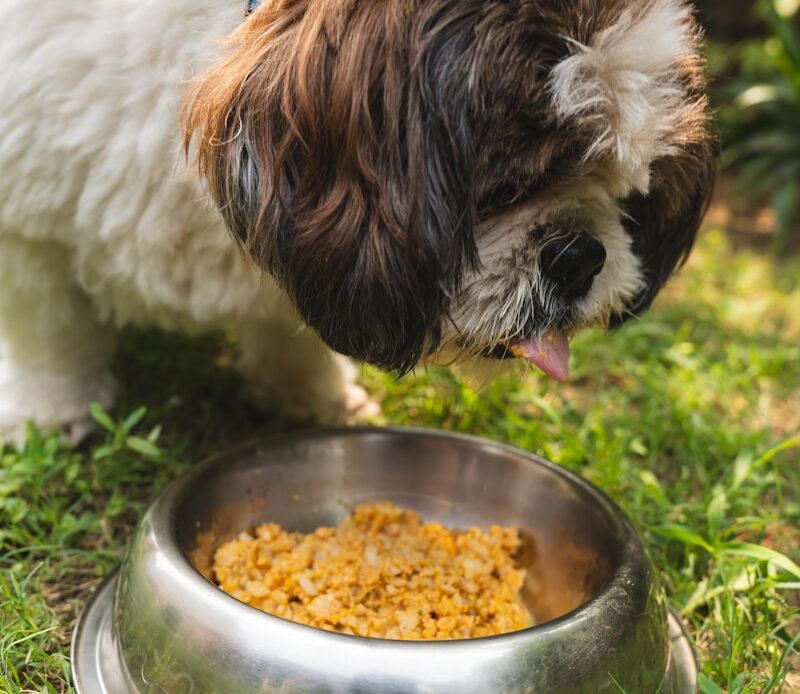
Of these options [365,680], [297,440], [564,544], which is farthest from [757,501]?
[365,680]

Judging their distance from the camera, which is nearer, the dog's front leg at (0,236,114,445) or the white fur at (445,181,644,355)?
the white fur at (445,181,644,355)

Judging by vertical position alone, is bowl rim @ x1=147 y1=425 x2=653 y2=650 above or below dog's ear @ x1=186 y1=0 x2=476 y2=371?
below

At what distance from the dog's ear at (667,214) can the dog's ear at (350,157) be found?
526mm

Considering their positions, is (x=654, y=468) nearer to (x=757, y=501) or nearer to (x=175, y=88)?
(x=757, y=501)

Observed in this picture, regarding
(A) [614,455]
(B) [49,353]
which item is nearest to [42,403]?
(B) [49,353]

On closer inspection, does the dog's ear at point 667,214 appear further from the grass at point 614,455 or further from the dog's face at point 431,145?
the grass at point 614,455

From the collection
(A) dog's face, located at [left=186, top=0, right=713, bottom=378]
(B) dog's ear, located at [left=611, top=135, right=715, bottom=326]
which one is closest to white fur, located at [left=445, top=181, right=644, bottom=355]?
(A) dog's face, located at [left=186, top=0, right=713, bottom=378]

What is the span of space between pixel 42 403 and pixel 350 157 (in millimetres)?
1368

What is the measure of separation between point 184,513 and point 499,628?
63 cm

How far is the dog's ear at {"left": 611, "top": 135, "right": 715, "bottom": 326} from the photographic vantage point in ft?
6.07

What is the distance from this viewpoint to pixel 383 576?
1911 mm

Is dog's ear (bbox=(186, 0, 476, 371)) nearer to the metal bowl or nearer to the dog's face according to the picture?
the dog's face

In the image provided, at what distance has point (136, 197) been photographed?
6.42 ft

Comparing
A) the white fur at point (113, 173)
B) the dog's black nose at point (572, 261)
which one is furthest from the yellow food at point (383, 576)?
the dog's black nose at point (572, 261)
